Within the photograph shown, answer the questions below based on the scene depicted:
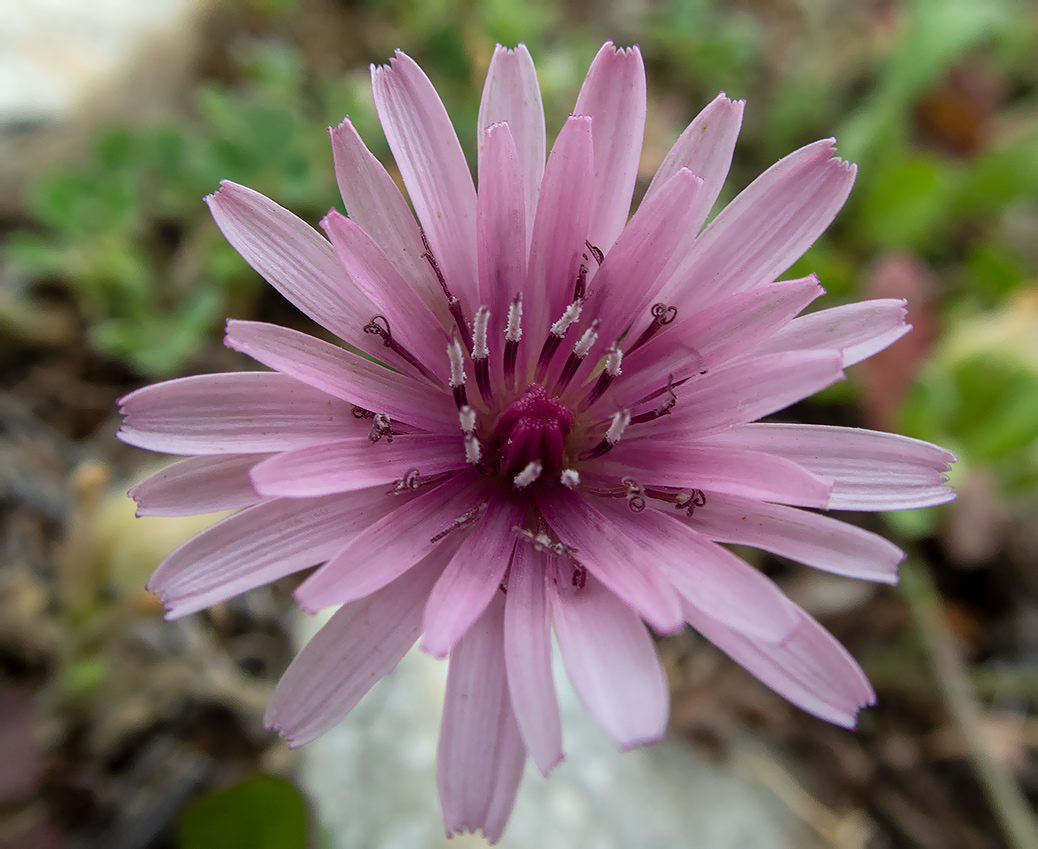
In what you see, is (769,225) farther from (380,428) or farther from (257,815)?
(257,815)

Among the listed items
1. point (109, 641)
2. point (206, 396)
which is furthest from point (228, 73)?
point (206, 396)

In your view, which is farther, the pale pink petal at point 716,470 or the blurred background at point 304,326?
the blurred background at point 304,326

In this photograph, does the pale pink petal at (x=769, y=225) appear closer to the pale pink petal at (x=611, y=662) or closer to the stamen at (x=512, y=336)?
the stamen at (x=512, y=336)

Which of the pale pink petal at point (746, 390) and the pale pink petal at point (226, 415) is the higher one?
the pale pink petal at point (746, 390)

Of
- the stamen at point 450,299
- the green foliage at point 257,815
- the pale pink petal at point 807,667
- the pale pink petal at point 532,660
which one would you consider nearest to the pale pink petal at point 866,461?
the pale pink petal at point 807,667

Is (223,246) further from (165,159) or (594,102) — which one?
(594,102)

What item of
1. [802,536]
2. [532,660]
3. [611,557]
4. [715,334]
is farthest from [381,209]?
[802,536]

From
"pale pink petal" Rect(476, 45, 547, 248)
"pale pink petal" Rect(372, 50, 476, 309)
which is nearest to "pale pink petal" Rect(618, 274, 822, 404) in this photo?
"pale pink petal" Rect(476, 45, 547, 248)
